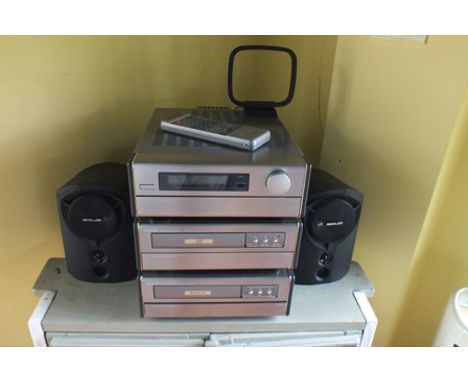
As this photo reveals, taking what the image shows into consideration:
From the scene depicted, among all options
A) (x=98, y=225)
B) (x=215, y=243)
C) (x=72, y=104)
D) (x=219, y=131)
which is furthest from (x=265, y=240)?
(x=72, y=104)

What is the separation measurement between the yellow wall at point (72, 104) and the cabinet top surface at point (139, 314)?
19 centimetres

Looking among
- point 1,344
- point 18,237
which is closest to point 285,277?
point 18,237

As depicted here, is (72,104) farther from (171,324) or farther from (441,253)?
(441,253)

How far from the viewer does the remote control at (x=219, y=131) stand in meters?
0.62

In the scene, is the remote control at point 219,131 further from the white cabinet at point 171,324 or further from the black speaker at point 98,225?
the white cabinet at point 171,324

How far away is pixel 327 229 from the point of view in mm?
729

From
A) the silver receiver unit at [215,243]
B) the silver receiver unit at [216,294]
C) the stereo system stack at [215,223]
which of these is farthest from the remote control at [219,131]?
the silver receiver unit at [216,294]

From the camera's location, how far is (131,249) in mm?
750

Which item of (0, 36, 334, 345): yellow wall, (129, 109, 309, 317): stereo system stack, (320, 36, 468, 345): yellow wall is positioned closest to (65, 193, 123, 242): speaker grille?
(129, 109, 309, 317): stereo system stack

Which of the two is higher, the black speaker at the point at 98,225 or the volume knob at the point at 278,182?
the volume knob at the point at 278,182

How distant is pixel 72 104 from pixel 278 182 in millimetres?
547

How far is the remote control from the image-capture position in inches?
24.5

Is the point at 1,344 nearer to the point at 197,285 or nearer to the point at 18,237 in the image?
the point at 18,237
